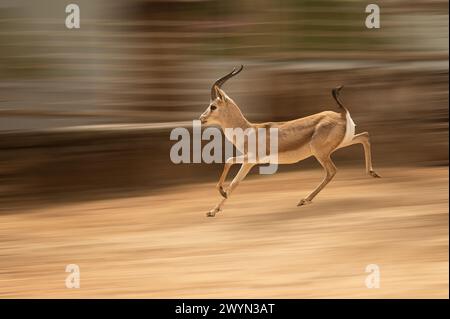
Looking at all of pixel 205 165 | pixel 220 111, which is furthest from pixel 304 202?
pixel 205 165

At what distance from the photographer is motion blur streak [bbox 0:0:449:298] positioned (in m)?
4.33

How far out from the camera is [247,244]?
15.1 feet

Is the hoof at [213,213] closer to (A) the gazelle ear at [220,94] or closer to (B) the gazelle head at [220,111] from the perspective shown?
(B) the gazelle head at [220,111]

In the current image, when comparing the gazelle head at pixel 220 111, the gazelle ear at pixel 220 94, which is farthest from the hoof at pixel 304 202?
the gazelle ear at pixel 220 94

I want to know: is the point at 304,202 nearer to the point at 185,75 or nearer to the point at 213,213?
the point at 213,213

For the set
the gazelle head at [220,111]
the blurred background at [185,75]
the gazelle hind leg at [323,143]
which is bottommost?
the gazelle hind leg at [323,143]

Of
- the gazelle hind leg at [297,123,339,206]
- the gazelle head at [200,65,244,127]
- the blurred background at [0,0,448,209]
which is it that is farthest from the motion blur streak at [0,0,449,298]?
the gazelle head at [200,65,244,127]

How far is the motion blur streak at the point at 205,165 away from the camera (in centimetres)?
433

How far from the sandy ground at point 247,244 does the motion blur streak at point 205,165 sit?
0.01m

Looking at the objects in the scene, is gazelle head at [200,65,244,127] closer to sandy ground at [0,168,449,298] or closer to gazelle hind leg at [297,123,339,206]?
gazelle hind leg at [297,123,339,206]

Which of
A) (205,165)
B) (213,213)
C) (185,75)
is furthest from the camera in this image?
(185,75)

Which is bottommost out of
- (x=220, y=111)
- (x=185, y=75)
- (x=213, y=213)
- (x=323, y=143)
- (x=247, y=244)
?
(x=247, y=244)

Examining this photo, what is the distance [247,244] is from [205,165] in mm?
1726

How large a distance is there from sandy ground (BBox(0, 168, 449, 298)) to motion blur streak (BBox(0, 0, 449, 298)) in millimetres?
13
